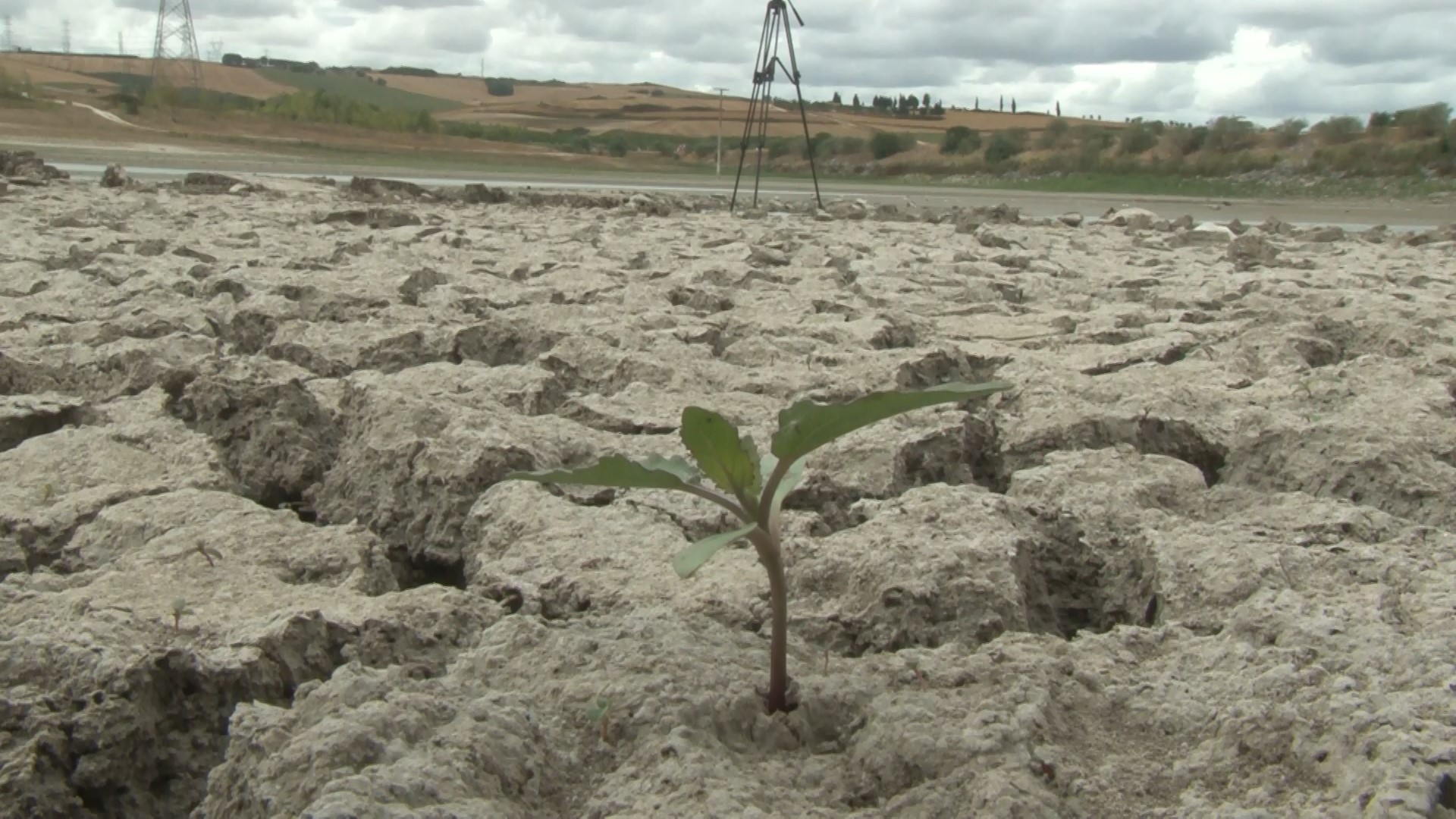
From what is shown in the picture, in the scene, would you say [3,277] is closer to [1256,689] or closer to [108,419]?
[108,419]

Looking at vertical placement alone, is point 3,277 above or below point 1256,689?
above

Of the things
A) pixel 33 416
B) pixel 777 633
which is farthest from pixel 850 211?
pixel 777 633

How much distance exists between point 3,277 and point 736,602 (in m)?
2.97

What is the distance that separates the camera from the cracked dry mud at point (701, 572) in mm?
1145

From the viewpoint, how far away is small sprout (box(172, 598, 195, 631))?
4.71 feet

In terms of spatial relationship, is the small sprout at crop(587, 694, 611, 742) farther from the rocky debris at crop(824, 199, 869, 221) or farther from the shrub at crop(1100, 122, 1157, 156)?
the shrub at crop(1100, 122, 1157, 156)

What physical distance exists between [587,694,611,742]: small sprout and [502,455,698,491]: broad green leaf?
24 cm

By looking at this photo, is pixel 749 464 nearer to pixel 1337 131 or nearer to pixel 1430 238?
pixel 1430 238

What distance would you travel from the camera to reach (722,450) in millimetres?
1115

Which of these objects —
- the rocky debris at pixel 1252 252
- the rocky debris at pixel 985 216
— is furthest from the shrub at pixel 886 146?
the rocky debris at pixel 1252 252

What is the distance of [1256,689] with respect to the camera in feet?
4.16

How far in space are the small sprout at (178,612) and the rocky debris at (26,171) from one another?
267 inches

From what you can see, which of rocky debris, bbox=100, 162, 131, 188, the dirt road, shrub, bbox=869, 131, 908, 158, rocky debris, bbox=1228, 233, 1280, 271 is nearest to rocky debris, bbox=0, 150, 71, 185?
rocky debris, bbox=100, 162, 131, 188

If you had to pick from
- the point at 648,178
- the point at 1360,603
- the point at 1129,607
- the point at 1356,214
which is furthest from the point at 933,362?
the point at 648,178
